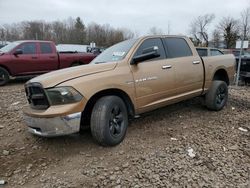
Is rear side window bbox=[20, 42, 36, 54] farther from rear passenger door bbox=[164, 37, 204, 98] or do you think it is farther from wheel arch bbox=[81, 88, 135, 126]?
wheel arch bbox=[81, 88, 135, 126]

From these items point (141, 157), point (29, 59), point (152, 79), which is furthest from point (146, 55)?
point (29, 59)

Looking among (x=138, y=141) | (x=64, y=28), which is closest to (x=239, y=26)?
(x=64, y=28)

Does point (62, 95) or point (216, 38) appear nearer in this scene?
point (62, 95)

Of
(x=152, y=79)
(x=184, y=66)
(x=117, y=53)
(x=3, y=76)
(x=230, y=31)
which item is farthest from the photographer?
(x=230, y=31)

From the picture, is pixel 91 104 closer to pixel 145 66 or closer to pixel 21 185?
pixel 145 66

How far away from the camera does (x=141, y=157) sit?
3.76 meters

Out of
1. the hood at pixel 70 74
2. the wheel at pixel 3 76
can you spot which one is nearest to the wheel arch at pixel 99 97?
the hood at pixel 70 74

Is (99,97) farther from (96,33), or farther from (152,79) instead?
(96,33)

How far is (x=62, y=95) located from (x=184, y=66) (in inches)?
106

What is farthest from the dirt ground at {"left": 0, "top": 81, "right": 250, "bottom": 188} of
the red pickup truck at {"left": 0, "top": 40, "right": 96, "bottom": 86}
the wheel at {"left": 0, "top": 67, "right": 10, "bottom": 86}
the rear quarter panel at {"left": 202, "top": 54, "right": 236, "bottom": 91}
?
the red pickup truck at {"left": 0, "top": 40, "right": 96, "bottom": 86}

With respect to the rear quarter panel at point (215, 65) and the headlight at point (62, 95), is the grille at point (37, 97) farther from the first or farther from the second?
the rear quarter panel at point (215, 65)

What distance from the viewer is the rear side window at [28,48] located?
32.6 feet

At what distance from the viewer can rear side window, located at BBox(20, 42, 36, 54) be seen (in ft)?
32.6

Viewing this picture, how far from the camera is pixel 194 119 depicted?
550 cm
